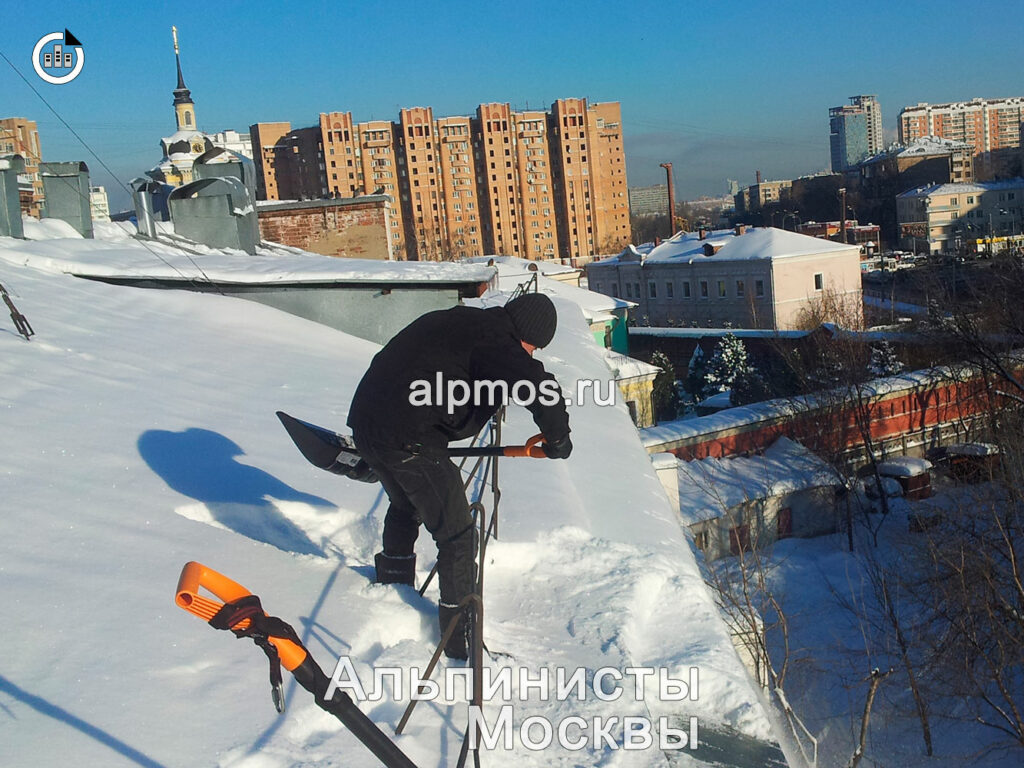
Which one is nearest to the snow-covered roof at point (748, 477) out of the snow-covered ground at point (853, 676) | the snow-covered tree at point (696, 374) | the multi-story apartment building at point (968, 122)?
the snow-covered ground at point (853, 676)

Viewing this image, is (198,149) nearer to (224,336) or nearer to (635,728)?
(224,336)

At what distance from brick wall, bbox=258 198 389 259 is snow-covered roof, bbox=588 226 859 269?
2501 centimetres

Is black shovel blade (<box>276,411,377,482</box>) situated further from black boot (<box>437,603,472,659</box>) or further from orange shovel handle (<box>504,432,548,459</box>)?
black boot (<box>437,603,472,659</box>)

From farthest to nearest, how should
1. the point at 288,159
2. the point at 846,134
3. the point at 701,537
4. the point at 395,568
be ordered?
the point at 846,134
the point at 288,159
the point at 701,537
the point at 395,568

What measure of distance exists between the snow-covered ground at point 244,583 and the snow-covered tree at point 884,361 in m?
23.6

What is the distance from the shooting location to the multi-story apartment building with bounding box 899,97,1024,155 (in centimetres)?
15475

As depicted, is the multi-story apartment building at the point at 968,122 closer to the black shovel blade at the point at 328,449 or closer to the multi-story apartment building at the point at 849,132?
the multi-story apartment building at the point at 849,132

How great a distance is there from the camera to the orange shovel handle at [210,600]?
180cm

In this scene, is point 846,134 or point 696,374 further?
point 846,134

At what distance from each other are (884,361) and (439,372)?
2720 centimetres

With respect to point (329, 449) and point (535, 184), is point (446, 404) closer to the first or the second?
point (329, 449)

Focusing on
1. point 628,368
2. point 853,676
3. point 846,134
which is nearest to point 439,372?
point 853,676

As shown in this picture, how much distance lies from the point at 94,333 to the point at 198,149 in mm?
23697

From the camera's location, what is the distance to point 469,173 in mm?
84500
